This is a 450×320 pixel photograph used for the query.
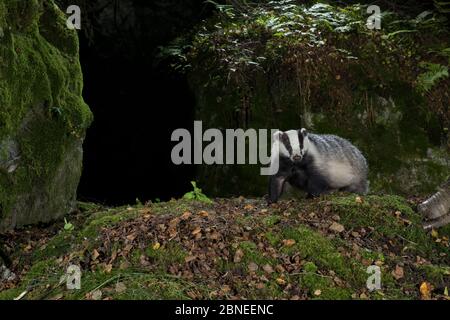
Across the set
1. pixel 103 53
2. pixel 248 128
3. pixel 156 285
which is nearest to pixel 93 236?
pixel 156 285

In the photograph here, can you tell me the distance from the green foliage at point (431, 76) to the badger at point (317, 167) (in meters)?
2.09

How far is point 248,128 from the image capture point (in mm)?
9055

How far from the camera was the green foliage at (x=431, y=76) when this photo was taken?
8.30 meters

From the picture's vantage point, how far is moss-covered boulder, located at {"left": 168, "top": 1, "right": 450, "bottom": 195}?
27.7 ft

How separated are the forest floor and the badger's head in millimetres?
801

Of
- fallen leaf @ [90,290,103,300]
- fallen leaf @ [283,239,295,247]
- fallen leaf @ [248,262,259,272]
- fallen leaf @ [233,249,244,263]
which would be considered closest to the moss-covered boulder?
fallen leaf @ [283,239,295,247]

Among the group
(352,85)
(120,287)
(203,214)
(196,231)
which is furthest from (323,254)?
(352,85)

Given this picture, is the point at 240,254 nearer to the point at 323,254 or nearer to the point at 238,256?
the point at 238,256

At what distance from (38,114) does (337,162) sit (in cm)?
404

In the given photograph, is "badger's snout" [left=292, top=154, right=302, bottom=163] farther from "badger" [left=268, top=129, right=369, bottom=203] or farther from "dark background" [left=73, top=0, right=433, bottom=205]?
"dark background" [left=73, top=0, right=433, bottom=205]

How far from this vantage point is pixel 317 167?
276 inches

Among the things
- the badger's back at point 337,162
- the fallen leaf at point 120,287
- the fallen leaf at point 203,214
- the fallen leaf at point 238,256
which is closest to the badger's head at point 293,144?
the badger's back at point 337,162

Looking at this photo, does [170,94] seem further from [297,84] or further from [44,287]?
[44,287]
